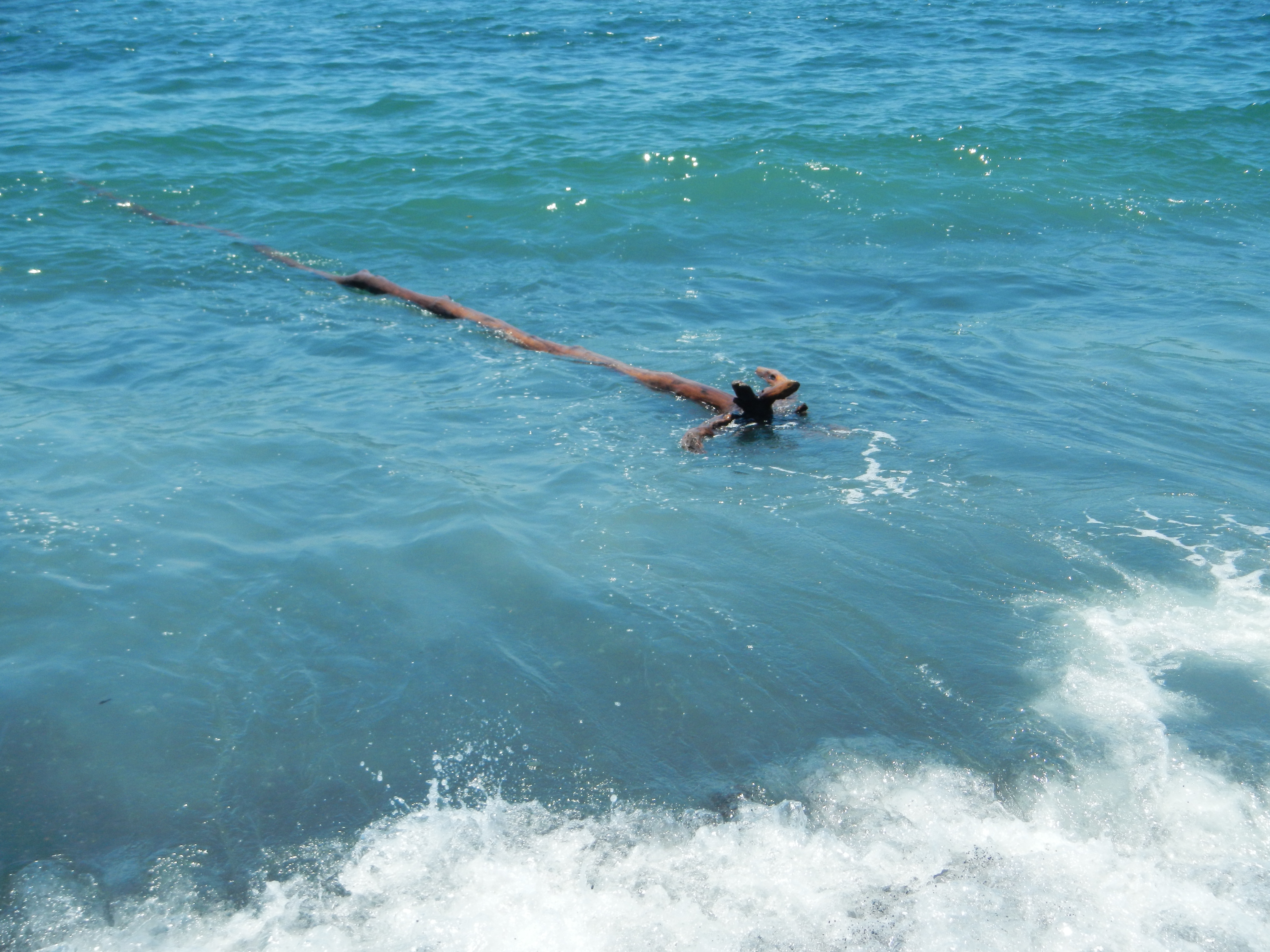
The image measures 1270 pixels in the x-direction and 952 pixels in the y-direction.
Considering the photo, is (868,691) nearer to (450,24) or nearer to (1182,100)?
(1182,100)

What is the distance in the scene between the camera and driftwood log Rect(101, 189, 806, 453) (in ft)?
19.8

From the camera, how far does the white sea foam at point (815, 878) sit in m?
2.94

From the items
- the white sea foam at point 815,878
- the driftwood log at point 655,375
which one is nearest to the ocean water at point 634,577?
the white sea foam at point 815,878

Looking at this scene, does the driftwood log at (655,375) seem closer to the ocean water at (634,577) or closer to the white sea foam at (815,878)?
the ocean water at (634,577)

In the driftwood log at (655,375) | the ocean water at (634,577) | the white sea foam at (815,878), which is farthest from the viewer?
the driftwood log at (655,375)

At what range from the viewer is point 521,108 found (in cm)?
1463

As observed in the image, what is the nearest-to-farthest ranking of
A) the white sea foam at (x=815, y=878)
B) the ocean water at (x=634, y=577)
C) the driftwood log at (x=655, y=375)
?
the white sea foam at (x=815, y=878) → the ocean water at (x=634, y=577) → the driftwood log at (x=655, y=375)

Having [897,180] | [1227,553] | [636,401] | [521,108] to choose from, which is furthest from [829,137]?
[1227,553]

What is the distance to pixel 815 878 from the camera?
3.10 m

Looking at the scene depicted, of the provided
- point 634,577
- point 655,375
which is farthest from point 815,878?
point 655,375

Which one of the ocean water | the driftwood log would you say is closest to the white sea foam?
the ocean water

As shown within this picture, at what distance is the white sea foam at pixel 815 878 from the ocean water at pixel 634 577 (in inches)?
0.5

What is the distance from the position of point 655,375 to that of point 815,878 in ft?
13.8

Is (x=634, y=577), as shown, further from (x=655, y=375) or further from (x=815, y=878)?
(x=655, y=375)
